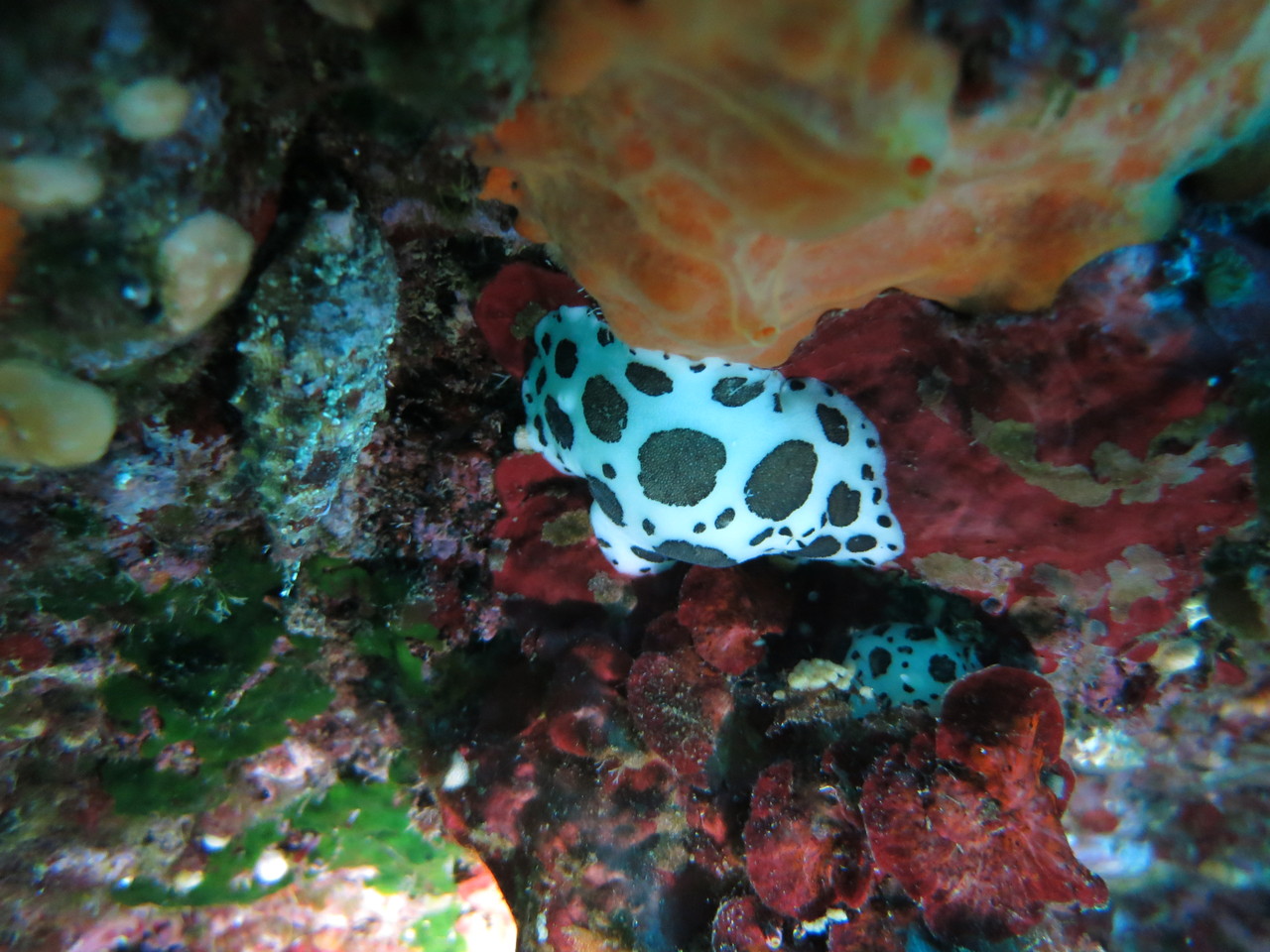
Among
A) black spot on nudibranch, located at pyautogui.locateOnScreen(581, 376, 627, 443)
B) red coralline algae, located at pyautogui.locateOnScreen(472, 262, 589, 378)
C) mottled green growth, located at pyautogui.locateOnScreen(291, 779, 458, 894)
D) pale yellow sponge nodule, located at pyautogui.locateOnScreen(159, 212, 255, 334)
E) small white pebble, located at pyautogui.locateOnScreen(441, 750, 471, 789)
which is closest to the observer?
pale yellow sponge nodule, located at pyautogui.locateOnScreen(159, 212, 255, 334)

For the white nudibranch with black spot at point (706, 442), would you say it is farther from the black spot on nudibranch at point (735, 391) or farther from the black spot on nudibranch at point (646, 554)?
the black spot on nudibranch at point (646, 554)

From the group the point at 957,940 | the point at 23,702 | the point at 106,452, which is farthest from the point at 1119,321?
the point at 23,702

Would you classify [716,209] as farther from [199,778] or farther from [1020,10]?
[199,778]

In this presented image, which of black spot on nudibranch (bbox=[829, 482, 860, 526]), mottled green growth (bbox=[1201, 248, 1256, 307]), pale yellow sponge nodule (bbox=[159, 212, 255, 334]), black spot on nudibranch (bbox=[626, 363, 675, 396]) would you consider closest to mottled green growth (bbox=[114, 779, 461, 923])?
black spot on nudibranch (bbox=[626, 363, 675, 396])

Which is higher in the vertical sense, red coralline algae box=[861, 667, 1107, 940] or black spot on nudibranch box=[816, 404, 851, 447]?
black spot on nudibranch box=[816, 404, 851, 447]

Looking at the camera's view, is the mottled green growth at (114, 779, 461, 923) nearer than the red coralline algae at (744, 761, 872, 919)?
No

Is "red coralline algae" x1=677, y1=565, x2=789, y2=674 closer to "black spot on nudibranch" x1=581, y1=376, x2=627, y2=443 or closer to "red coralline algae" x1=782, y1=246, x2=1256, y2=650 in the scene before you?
"red coralline algae" x1=782, y1=246, x2=1256, y2=650
